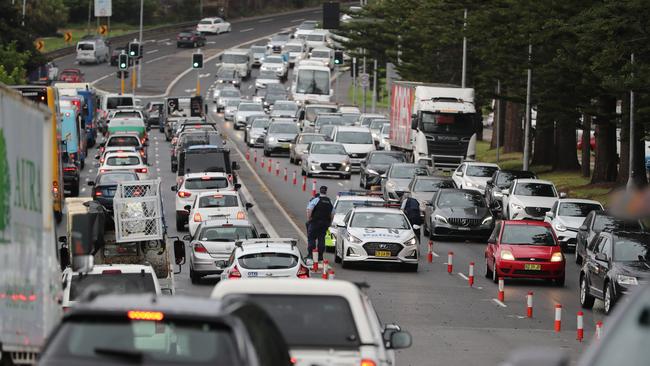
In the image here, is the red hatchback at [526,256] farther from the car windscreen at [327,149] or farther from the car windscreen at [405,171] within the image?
the car windscreen at [327,149]

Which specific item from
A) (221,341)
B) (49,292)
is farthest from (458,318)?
(221,341)

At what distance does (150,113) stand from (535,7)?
1631 inches

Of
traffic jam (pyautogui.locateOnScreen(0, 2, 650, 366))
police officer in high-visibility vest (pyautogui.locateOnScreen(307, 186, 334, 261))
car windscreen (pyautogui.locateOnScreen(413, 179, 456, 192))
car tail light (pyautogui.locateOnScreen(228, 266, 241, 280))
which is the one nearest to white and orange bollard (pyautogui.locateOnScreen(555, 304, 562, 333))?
traffic jam (pyautogui.locateOnScreen(0, 2, 650, 366))

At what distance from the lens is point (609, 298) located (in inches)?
1179

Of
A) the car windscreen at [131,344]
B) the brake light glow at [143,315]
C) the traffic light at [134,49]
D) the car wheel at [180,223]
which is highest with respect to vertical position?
the brake light glow at [143,315]

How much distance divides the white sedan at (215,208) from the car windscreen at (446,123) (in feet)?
63.9

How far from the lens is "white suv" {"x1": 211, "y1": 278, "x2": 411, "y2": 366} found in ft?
42.7

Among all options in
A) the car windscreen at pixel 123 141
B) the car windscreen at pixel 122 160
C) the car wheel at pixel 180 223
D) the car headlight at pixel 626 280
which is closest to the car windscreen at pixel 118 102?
the car windscreen at pixel 123 141

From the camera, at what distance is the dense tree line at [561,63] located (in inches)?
1750

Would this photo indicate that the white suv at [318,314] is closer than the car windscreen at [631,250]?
Yes

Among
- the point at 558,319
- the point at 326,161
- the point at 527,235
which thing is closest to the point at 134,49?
the point at 326,161

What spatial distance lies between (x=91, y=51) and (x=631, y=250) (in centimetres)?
9434

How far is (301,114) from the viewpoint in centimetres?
8719

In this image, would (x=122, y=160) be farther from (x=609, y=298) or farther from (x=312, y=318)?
(x=312, y=318)
